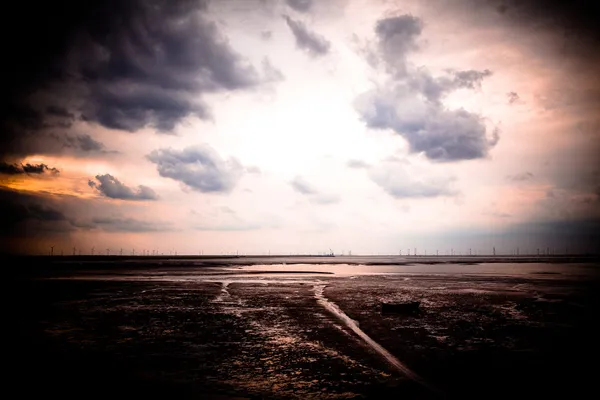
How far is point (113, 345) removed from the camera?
51.1 ft

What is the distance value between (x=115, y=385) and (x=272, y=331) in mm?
8802

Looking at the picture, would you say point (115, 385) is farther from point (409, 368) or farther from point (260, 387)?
point (409, 368)

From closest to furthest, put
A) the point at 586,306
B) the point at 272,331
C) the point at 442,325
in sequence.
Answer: the point at 272,331 < the point at 442,325 < the point at 586,306

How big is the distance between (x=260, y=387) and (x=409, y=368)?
5.42 meters

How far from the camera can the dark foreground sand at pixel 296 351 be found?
34.5ft

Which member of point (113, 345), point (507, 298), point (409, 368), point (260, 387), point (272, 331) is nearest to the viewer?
point (260, 387)

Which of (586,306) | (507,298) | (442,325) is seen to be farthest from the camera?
(507,298)

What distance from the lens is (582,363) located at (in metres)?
12.8

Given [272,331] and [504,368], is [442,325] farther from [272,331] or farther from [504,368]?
[272,331]

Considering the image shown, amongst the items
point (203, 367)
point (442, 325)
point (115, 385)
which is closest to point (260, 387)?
point (203, 367)

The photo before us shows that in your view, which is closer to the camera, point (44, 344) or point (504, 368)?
point (504, 368)

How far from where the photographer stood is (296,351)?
14516 millimetres

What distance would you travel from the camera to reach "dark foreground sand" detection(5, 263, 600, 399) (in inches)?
414

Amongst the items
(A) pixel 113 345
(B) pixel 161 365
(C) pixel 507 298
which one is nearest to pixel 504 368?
(B) pixel 161 365
